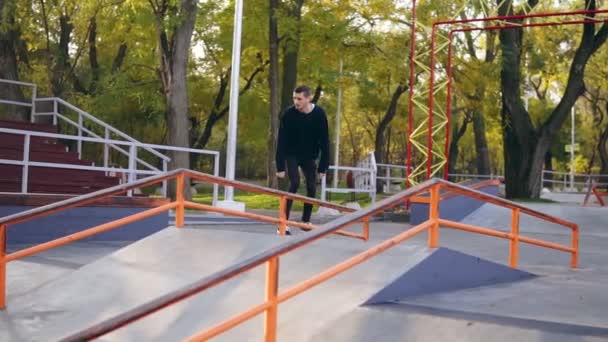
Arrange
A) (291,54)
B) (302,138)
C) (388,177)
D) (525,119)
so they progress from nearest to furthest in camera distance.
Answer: (302,138), (388,177), (291,54), (525,119)

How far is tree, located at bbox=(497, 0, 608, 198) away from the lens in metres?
23.8

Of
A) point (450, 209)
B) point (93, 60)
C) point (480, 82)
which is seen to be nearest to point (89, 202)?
point (450, 209)

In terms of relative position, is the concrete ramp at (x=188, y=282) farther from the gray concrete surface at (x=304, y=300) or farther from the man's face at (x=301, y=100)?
the man's face at (x=301, y=100)

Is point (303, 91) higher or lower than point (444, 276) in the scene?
higher

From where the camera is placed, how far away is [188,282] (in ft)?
21.7

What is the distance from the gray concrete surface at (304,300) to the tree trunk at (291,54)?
15.3 metres

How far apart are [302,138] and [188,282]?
2.90 metres

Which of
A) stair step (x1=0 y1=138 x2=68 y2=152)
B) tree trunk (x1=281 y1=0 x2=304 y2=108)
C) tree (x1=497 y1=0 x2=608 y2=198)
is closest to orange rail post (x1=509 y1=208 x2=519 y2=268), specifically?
stair step (x1=0 y1=138 x2=68 y2=152)

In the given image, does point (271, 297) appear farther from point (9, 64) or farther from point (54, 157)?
point (9, 64)

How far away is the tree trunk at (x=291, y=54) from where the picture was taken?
75.1ft

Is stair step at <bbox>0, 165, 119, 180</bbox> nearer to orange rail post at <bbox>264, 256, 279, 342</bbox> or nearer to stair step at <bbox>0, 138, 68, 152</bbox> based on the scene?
stair step at <bbox>0, 138, 68, 152</bbox>

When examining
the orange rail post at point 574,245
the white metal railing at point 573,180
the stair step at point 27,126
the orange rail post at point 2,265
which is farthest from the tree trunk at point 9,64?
the white metal railing at point 573,180

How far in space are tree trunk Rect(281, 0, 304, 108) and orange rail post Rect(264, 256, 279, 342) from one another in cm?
1855

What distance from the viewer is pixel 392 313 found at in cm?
516
